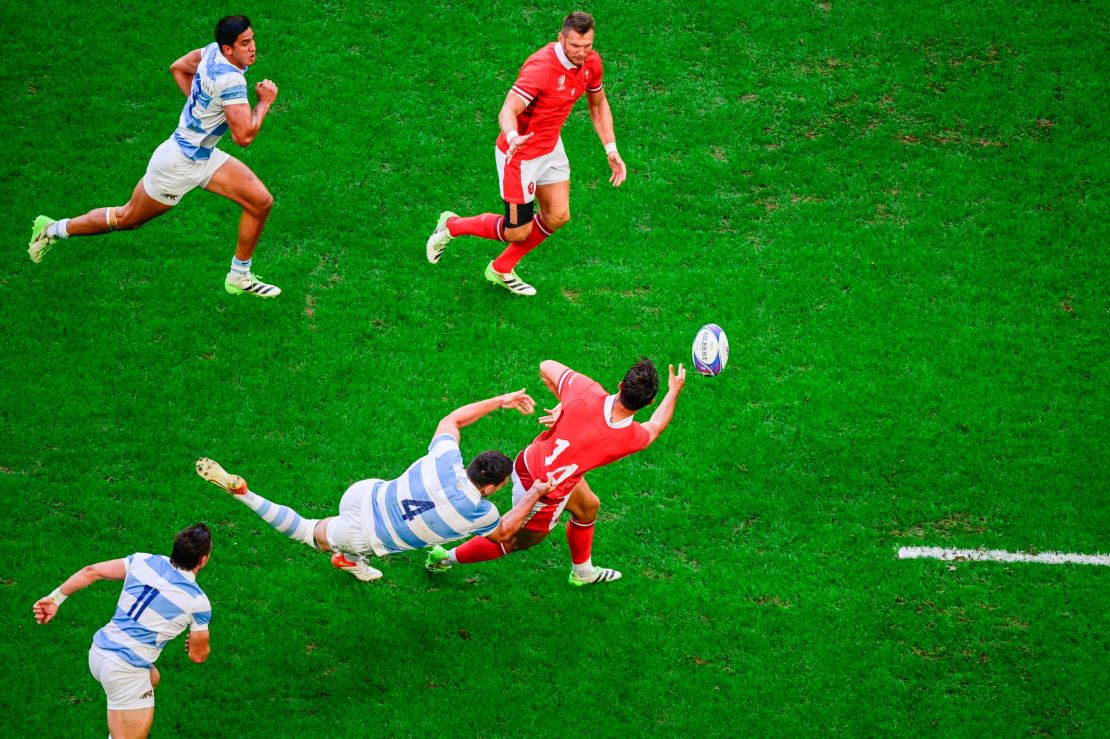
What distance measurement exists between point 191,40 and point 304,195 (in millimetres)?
2851

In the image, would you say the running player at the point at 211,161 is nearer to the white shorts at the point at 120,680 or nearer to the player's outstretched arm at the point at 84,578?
the player's outstretched arm at the point at 84,578

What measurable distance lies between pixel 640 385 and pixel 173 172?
193 inches

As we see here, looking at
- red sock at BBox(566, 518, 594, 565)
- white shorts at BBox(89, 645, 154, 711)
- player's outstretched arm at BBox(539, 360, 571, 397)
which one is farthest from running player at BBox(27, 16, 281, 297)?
white shorts at BBox(89, 645, 154, 711)

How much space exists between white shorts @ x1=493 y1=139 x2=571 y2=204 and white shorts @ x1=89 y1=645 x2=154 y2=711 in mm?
5377

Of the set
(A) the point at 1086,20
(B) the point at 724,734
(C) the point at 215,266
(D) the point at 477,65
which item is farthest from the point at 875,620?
(A) the point at 1086,20

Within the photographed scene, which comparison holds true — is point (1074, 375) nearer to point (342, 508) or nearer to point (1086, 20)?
point (1086, 20)

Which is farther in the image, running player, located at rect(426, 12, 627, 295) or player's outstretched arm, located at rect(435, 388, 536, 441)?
running player, located at rect(426, 12, 627, 295)

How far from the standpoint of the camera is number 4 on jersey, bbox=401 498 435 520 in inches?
297

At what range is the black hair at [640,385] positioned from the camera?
7.52 metres

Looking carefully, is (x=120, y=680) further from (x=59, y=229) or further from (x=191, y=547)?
(x=59, y=229)

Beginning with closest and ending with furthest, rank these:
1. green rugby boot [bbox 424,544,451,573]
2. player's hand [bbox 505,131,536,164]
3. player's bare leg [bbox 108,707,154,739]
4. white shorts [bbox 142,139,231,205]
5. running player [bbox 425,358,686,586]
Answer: player's bare leg [bbox 108,707,154,739], running player [bbox 425,358,686,586], green rugby boot [bbox 424,544,451,573], player's hand [bbox 505,131,536,164], white shorts [bbox 142,139,231,205]

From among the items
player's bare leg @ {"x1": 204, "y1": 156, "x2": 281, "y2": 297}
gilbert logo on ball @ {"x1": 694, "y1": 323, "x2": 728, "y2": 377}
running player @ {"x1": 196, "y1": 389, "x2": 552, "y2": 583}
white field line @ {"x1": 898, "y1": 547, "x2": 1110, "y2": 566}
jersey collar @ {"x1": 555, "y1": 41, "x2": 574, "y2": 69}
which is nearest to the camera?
running player @ {"x1": 196, "y1": 389, "x2": 552, "y2": 583}

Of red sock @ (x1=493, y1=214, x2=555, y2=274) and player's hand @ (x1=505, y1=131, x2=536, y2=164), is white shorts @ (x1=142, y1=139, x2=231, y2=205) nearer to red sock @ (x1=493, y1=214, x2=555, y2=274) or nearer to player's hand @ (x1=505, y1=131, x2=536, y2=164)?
player's hand @ (x1=505, y1=131, x2=536, y2=164)

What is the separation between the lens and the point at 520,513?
7.77 metres
